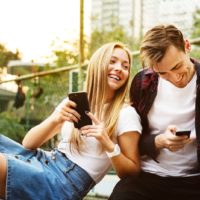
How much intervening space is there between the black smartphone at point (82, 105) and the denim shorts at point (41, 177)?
0.80 ft

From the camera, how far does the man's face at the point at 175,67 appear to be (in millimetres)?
2219

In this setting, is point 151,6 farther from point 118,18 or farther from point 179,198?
point 179,198

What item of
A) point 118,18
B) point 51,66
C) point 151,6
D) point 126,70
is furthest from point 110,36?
point 126,70

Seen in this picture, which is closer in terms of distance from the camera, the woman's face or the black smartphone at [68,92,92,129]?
the black smartphone at [68,92,92,129]

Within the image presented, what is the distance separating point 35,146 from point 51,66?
279 inches

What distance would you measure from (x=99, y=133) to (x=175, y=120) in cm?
38

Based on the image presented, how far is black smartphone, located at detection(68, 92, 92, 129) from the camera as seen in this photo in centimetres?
230

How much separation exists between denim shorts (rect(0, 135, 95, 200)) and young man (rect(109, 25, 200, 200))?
19cm

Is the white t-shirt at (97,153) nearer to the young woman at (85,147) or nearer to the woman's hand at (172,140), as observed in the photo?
the young woman at (85,147)

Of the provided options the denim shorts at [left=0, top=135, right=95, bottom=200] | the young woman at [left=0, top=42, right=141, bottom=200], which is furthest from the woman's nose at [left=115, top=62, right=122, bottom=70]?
the denim shorts at [left=0, top=135, right=95, bottom=200]

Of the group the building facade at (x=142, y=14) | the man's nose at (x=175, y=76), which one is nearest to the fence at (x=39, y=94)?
the building facade at (x=142, y=14)

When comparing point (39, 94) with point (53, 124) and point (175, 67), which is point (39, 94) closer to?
point (53, 124)

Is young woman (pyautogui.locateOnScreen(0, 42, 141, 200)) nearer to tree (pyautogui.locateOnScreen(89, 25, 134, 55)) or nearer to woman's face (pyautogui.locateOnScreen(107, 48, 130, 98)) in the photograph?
woman's face (pyautogui.locateOnScreen(107, 48, 130, 98))

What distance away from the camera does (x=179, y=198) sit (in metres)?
2.24
